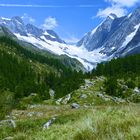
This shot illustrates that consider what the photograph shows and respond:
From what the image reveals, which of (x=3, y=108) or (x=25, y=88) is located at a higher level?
(x=25, y=88)

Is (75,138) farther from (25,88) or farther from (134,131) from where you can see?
(25,88)

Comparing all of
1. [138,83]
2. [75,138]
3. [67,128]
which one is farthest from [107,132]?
[138,83]

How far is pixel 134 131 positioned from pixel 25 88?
598ft

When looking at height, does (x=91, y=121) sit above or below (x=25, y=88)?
below

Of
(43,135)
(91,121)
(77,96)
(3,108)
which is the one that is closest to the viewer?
(91,121)

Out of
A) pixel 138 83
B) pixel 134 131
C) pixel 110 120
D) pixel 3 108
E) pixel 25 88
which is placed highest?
pixel 25 88

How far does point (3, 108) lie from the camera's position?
32.0 metres

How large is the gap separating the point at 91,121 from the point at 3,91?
2040cm

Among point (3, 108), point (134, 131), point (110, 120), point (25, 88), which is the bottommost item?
point (134, 131)

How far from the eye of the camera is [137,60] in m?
199

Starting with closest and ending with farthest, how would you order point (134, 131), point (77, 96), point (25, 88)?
point (134, 131) → point (77, 96) → point (25, 88)

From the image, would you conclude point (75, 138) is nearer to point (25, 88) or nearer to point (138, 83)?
point (138, 83)

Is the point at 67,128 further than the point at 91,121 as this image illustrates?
Yes

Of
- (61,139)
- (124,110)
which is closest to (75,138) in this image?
(61,139)
